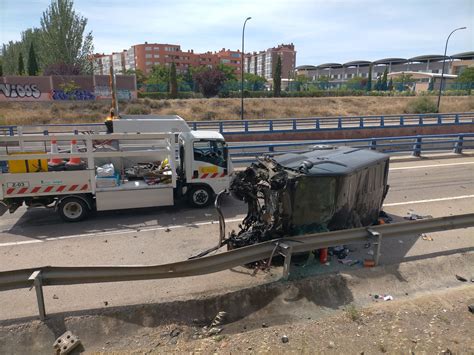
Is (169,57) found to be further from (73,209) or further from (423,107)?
(73,209)

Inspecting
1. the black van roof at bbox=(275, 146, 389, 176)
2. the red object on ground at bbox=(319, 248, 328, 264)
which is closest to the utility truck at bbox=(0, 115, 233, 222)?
the black van roof at bbox=(275, 146, 389, 176)

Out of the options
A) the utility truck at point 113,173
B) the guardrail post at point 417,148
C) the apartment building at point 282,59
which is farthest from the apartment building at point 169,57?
the utility truck at point 113,173

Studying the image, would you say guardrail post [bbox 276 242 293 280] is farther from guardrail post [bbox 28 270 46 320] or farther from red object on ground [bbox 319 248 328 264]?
guardrail post [bbox 28 270 46 320]

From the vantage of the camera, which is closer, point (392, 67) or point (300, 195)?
point (300, 195)

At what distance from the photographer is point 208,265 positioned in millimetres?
5223

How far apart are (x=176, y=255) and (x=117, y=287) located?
1.55 m

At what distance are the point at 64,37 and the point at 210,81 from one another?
22112 millimetres

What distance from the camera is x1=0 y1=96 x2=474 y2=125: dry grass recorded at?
40688 millimetres

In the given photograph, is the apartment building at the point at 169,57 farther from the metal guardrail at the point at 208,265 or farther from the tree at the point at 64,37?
the metal guardrail at the point at 208,265

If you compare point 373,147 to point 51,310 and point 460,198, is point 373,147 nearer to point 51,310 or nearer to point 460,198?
point 460,198

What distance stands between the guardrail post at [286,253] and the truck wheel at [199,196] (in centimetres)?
482

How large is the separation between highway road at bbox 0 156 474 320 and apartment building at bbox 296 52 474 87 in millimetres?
111715

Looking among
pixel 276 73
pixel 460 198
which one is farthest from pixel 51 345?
pixel 276 73

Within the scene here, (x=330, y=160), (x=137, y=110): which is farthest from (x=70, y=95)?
(x=330, y=160)
